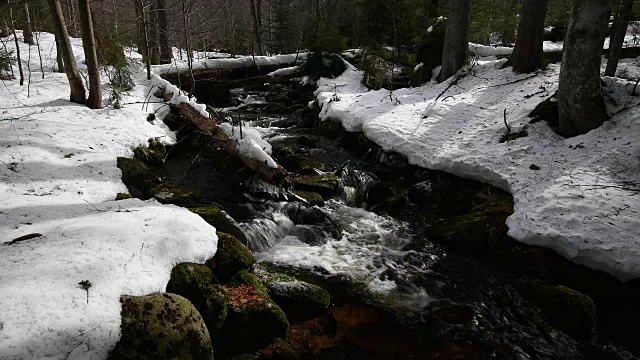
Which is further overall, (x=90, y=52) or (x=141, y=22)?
(x=141, y=22)

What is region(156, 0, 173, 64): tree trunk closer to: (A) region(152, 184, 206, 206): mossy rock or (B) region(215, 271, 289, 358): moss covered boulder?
(A) region(152, 184, 206, 206): mossy rock

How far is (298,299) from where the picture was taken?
15.7 feet

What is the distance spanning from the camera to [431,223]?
289 inches

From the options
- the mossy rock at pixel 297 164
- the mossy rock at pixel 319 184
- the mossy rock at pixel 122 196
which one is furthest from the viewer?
the mossy rock at pixel 297 164

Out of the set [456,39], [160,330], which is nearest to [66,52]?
[160,330]

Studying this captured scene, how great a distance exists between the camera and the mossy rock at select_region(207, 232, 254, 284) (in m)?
4.58

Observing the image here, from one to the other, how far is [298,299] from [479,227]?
3.64 metres

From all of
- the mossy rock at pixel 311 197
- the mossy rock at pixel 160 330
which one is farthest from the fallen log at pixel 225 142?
the mossy rock at pixel 160 330

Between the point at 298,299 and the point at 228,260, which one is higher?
the point at 228,260

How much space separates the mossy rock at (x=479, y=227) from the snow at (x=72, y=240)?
14.1 feet

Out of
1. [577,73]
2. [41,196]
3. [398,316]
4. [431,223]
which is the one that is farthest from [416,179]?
[41,196]

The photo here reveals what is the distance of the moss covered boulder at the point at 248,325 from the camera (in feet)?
13.2

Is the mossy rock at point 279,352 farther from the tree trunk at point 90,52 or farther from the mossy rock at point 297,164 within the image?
the tree trunk at point 90,52

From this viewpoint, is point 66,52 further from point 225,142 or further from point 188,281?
point 188,281
